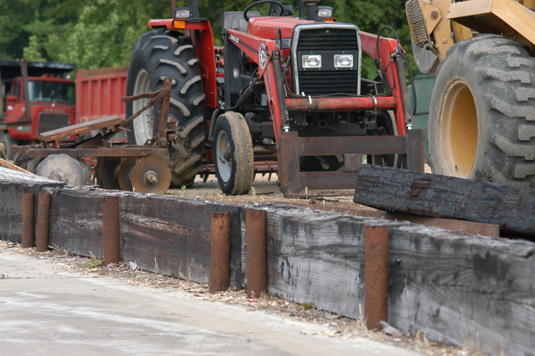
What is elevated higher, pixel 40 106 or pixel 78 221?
pixel 40 106

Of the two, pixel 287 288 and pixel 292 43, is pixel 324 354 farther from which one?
pixel 292 43

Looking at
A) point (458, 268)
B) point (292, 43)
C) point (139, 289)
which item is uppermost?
point (292, 43)

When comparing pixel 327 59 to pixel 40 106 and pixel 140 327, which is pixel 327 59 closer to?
pixel 140 327

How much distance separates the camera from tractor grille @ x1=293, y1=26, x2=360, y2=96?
11250 mm

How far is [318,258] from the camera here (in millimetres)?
6043

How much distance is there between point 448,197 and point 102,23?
1277 inches

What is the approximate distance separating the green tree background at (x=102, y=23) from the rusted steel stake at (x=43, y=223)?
13.9 m

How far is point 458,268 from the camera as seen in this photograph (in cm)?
496

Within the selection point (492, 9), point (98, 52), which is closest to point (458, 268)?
point (492, 9)

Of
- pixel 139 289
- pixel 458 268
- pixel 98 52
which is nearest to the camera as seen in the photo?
pixel 458 268

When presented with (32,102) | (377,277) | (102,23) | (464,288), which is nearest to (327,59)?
(377,277)

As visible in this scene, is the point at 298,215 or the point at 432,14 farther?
the point at 432,14

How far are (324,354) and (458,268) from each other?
80 cm

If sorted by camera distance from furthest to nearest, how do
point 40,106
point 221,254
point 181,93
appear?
point 40,106 → point 181,93 → point 221,254
